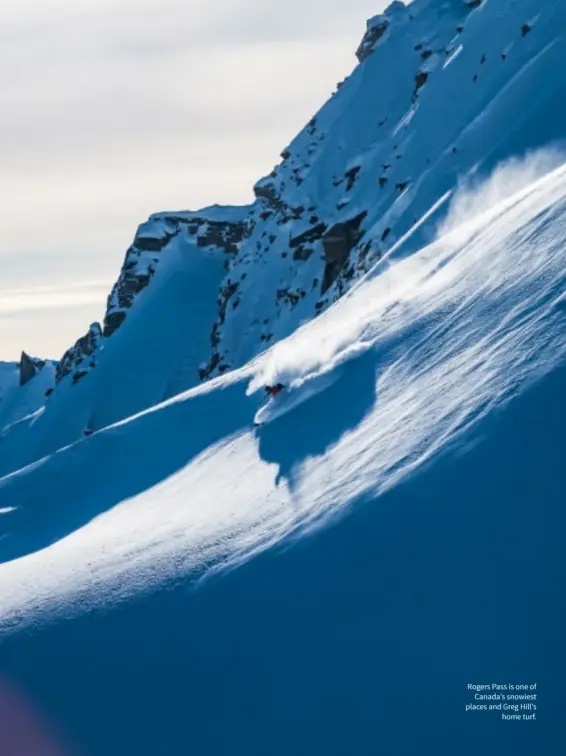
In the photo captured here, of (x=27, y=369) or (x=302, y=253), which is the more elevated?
(x=27, y=369)

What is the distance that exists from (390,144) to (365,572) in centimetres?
6363

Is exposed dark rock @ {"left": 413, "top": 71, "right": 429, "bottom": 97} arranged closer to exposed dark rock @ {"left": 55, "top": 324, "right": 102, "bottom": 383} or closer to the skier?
the skier

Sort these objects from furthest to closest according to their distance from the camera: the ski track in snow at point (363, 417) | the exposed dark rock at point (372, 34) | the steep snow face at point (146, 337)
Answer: the steep snow face at point (146, 337) → the exposed dark rock at point (372, 34) → the ski track in snow at point (363, 417)

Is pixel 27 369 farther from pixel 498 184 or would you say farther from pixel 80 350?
pixel 498 184

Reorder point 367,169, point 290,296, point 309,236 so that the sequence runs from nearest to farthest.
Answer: point 367,169, point 290,296, point 309,236

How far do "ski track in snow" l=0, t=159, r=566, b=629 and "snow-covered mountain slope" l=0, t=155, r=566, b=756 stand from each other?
0.07 meters

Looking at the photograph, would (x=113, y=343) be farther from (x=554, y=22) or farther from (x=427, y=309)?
(x=427, y=309)

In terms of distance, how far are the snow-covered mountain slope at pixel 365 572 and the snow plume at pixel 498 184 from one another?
1162 cm

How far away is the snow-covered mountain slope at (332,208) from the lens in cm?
4822

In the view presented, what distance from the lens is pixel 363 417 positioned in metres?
19.4

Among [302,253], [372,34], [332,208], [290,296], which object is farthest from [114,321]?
[372,34]

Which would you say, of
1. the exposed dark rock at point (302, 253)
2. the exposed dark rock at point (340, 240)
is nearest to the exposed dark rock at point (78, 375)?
the exposed dark rock at point (302, 253)

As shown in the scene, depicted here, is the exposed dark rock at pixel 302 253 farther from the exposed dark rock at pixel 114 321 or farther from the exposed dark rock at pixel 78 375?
the exposed dark rock at pixel 114 321

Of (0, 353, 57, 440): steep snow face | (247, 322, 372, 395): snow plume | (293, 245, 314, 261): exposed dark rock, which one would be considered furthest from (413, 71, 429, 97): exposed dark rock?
(0, 353, 57, 440): steep snow face
